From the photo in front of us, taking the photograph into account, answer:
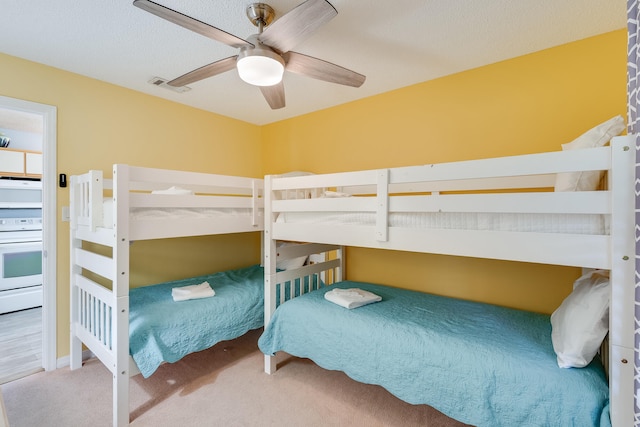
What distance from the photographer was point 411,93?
2.65 m

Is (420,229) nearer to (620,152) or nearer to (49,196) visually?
(620,152)

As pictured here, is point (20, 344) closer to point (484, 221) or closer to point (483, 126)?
point (484, 221)

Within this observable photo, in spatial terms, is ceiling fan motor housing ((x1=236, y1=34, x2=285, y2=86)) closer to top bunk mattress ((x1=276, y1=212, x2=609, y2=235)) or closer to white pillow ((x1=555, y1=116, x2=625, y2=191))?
top bunk mattress ((x1=276, y1=212, x2=609, y2=235))

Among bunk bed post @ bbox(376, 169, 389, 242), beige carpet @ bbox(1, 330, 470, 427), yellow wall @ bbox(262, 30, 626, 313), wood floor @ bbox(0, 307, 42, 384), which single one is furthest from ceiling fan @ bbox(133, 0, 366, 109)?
wood floor @ bbox(0, 307, 42, 384)

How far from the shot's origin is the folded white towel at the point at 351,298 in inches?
80.3

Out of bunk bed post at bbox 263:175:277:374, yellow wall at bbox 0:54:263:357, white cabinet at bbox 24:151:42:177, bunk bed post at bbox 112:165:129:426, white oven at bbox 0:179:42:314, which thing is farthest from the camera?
white cabinet at bbox 24:151:42:177

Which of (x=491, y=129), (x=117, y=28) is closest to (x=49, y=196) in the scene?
(x=117, y=28)

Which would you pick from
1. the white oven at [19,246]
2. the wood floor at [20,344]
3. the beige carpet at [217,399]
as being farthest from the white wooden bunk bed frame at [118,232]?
the white oven at [19,246]

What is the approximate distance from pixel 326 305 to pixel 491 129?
1.87 metres

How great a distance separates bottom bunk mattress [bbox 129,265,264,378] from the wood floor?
0.93 m

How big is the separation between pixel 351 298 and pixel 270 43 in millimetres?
1660

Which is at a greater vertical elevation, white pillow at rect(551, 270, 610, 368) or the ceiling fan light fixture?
the ceiling fan light fixture

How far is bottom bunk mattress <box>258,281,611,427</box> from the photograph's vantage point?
1.20m

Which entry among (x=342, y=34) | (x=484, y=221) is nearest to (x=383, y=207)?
(x=484, y=221)
